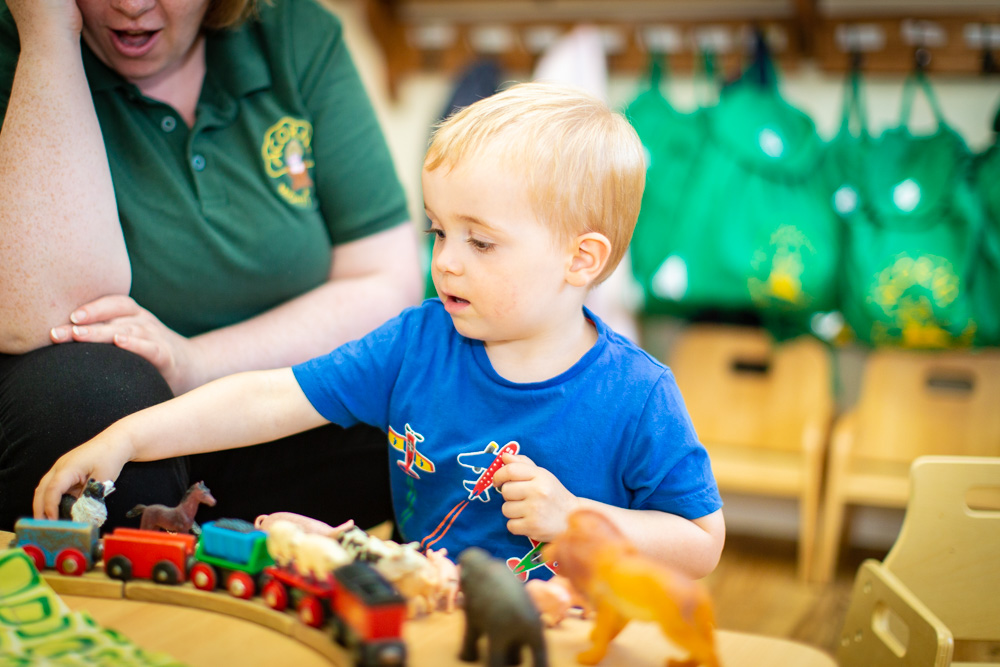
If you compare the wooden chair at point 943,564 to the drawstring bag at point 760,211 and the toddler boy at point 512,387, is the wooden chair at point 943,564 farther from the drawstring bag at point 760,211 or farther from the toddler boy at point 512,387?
the drawstring bag at point 760,211

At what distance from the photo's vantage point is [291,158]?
1048 millimetres

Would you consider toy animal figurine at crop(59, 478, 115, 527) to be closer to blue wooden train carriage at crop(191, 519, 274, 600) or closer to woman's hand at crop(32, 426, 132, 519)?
woman's hand at crop(32, 426, 132, 519)

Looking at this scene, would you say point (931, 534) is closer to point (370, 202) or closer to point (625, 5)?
point (370, 202)

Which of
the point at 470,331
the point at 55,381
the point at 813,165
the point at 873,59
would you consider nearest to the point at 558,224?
the point at 470,331

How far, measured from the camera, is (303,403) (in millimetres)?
884

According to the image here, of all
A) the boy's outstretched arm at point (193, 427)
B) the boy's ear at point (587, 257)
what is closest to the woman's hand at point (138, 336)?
the boy's outstretched arm at point (193, 427)

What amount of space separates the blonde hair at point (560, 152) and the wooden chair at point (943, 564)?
0.48m

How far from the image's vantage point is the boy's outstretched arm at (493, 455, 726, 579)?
74 centimetres

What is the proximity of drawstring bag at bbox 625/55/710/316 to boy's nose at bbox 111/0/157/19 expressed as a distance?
134 centimetres

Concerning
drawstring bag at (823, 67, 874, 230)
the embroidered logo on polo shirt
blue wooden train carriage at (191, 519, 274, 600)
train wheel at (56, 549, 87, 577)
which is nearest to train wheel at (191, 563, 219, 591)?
blue wooden train carriage at (191, 519, 274, 600)

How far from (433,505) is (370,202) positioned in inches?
16.7

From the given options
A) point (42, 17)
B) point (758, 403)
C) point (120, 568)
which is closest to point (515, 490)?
point (120, 568)

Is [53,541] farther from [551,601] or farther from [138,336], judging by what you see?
[551,601]

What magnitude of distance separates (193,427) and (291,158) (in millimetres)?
394
